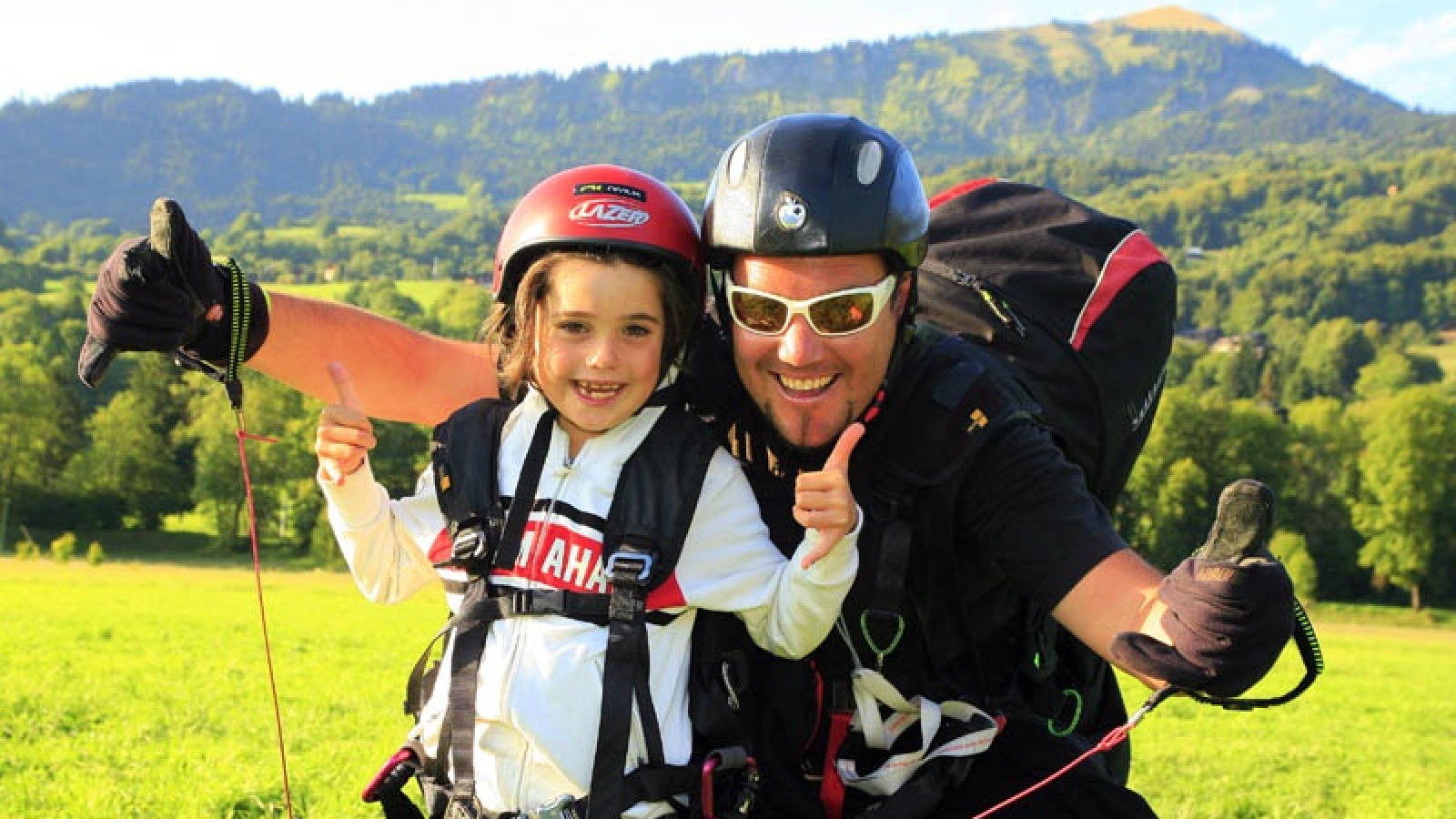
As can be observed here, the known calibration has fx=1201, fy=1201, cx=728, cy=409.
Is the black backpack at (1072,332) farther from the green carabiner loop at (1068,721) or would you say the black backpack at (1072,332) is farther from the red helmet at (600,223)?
the red helmet at (600,223)

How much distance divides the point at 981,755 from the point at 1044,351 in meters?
1.53

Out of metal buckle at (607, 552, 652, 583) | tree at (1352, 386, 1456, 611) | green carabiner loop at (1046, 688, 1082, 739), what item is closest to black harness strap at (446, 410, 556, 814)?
metal buckle at (607, 552, 652, 583)

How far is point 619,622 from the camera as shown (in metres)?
3.35

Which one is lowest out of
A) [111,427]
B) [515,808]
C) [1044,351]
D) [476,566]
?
[111,427]

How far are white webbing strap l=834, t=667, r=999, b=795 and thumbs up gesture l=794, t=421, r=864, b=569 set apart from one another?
73 cm

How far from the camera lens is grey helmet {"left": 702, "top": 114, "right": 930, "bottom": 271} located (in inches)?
150

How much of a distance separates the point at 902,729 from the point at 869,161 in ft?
6.11

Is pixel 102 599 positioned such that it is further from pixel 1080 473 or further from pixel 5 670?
pixel 1080 473

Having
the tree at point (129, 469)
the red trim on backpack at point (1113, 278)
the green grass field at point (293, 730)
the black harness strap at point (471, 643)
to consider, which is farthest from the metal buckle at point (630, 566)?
the tree at point (129, 469)

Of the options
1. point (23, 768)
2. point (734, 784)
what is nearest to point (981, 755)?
point (734, 784)

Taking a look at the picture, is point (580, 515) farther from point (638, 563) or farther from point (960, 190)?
point (960, 190)

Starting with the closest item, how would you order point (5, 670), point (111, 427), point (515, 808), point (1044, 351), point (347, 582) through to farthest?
1. point (515, 808)
2. point (1044, 351)
3. point (5, 670)
4. point (347, 582)
5. point (111, 427)

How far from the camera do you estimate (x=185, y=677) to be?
37.7 feet

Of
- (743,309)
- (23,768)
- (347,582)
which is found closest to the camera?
(743,309)
